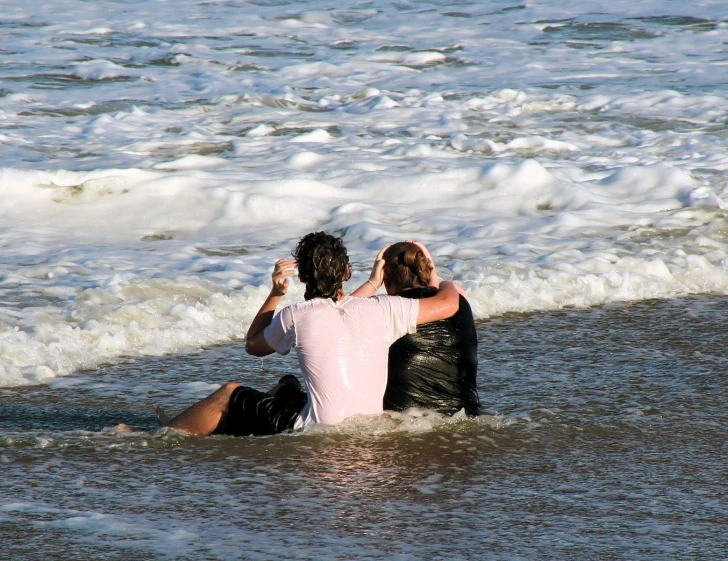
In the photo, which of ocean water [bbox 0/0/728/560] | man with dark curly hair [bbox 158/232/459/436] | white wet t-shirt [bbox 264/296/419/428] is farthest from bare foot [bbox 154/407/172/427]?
white wet t-shirt [bbox 264/296/419/428]

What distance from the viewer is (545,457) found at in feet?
14.0

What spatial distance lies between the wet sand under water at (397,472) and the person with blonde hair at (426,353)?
102mm

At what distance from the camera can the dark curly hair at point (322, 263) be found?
4324mm

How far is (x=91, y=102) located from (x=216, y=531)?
11.2 metres

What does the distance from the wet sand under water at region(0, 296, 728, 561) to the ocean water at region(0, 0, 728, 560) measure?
2cm

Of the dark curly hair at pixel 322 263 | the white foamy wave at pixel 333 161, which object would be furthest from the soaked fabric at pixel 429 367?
the white foamy wave at pixel 333 161

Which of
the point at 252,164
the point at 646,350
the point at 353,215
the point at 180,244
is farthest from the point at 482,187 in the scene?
the point at 646,350

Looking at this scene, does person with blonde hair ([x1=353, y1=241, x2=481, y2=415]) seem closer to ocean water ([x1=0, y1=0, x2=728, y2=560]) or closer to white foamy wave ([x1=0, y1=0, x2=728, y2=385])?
ocean water ([x1=0, y1=0, x2=728, y2=560])

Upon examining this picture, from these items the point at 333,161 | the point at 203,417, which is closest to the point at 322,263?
the point at 203,417

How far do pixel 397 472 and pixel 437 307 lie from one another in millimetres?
805

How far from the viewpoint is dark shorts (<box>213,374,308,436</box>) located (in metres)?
4.46

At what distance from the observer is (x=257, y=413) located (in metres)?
4.47

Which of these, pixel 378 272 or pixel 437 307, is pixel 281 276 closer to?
pixel 378 272

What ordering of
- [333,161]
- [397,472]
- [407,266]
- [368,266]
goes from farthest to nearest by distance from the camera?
[333,161] < [368,266] < [407,266] < [397,472]
